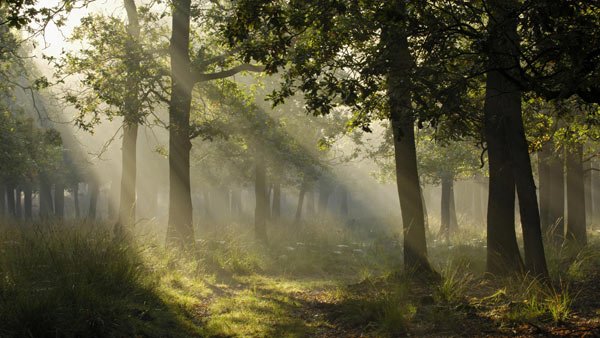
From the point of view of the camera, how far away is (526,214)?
361 inches

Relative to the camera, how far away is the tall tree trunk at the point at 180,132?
52.1 feet

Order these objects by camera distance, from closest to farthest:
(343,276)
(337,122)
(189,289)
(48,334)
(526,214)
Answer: (48,334) → (526,214) → (189,289) → (343,276) → (337,122)

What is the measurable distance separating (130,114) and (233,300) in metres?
6.61

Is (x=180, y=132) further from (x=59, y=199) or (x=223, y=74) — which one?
(x=59, y=199)

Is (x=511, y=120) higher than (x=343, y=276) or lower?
higher

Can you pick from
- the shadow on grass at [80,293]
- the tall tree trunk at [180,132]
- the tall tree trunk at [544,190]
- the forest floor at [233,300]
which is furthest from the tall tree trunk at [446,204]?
the shadow on grass at [80,293]

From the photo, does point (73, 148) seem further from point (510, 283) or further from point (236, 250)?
point (510, 283)

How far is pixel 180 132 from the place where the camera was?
627 inches

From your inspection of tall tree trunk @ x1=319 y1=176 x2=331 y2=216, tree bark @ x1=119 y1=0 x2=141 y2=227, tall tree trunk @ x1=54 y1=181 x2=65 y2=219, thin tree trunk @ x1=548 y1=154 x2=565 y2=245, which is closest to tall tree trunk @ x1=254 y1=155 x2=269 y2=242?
tree bark @ x1=119 y1=0 x2=141 y2=227

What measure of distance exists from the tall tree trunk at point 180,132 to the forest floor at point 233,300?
7.73ft

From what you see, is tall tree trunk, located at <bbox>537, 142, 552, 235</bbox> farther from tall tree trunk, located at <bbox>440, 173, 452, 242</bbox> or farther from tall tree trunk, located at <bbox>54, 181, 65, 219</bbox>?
tall tree trunk, located at <bbox>54, 181, 65, 219</bbox>

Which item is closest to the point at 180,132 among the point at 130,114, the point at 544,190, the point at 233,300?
the point at 130,114

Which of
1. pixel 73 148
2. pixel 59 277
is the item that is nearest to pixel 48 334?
pixel 59 277

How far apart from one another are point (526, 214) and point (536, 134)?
195 inches
